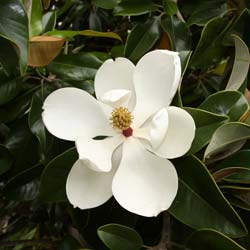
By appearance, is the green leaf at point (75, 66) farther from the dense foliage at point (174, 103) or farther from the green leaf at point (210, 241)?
the green leaf at point (210, 241)

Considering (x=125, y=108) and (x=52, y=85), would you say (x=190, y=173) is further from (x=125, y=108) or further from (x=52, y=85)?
(x=52, y=85)

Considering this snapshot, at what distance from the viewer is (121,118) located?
26.0 inches

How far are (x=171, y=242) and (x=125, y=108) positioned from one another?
0.20 m

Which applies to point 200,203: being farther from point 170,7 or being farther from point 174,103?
point 170,7

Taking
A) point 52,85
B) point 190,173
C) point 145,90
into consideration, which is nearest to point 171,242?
point 190,173

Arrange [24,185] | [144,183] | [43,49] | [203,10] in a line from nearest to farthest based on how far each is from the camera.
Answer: [144,183] < [43,49] < [24,185] < [203,10]

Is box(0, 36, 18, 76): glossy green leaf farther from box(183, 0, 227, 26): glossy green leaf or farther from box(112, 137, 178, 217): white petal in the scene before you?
box(183, 0, 227, 26): glossy green leaf

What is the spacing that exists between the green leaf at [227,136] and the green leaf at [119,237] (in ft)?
0.48

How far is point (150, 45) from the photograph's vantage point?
3.10ft

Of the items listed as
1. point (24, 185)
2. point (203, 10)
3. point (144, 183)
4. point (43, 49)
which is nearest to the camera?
point (144, 183)

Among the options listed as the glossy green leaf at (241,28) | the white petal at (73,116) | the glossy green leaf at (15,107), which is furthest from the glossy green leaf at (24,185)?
the glossy green leaf at (241,28)

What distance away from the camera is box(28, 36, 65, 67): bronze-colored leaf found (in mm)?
755

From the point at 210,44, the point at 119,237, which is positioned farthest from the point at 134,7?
the point at 119,237

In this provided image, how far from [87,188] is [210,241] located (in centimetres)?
18
